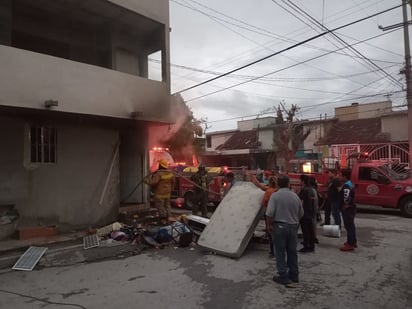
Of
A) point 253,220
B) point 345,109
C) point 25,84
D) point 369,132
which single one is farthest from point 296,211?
point 345,109

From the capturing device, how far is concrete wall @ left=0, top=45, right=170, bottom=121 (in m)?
7.59

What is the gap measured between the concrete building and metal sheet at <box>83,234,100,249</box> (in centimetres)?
144

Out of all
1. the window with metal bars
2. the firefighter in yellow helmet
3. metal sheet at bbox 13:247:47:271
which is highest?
the window with metal bars

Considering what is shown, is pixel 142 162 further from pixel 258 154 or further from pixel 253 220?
pixel 258 154

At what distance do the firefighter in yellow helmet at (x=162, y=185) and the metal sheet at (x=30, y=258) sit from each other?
10.0 feet

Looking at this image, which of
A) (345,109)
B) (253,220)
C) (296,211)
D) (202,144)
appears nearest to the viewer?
(296,211)

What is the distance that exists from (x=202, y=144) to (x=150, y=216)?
23049mm

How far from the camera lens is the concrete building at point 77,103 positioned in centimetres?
827

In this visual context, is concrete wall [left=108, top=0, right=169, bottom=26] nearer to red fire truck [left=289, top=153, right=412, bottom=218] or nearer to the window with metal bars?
the window with metal bars

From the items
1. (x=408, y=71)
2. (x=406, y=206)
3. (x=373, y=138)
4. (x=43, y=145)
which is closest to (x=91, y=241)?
(x=43, y=145)

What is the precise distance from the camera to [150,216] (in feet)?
35.5

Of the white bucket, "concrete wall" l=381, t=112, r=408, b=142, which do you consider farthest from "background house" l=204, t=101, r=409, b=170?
the white bucket

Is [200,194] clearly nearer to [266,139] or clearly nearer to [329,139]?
[329,139]

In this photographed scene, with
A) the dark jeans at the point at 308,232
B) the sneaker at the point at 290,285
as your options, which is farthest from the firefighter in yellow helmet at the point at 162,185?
the sneaker at the point at 290,285
